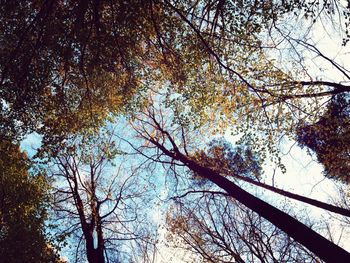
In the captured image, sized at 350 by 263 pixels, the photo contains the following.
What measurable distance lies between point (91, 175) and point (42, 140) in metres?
6.48

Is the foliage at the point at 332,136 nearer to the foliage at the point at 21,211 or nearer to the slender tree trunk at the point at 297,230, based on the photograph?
the slender tree trunk at the point at 297,230

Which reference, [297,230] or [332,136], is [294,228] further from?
[332,136]

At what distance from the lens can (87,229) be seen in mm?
12469

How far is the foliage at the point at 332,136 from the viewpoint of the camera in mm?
11805

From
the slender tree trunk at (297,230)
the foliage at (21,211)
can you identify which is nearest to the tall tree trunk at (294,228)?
the slender tree trunk at (297,230)

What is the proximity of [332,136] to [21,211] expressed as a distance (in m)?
13.4

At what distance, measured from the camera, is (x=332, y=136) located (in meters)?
12.2

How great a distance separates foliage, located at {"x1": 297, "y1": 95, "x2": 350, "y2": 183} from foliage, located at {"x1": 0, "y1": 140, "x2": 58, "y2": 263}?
11423 mm

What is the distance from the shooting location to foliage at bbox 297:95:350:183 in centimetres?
1180

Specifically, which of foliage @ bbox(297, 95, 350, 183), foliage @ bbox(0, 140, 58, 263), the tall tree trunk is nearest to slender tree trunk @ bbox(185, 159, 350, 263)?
the tall tree trunk

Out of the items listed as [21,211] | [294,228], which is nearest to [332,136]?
[294,228]

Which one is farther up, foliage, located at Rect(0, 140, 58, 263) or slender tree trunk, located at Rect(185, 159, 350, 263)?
foliage, located at Rect(0, 140, 58, 263)

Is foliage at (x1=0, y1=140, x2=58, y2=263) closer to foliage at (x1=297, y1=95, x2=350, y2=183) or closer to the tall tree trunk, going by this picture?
the tall tree trunk

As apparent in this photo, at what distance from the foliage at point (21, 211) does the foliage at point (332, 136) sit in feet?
37.5
